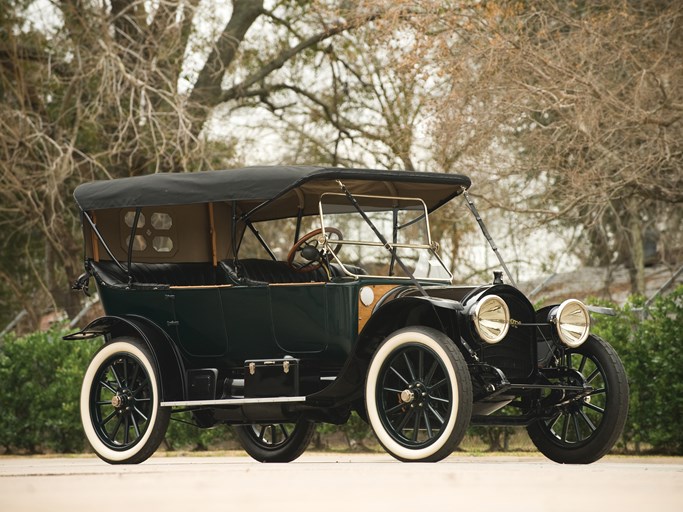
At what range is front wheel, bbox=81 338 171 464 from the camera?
27.5 ft

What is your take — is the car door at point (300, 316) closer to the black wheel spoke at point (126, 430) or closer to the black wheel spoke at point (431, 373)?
the black wheel spoke at point (431, 373)

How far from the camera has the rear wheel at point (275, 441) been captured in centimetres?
940

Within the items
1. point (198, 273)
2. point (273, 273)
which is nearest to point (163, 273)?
point (198, 273)

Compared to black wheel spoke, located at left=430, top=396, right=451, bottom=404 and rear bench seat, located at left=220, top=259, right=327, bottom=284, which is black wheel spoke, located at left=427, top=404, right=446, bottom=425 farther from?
rear bench seat, located at left=220, top=259, right=327, bottom=284

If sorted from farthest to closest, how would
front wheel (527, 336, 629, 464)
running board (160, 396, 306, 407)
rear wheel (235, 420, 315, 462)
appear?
rear wheel (235, 420, 315, 462)
running board (160, 396, 306, 407)
front wheel (527, 336, 629, 464)

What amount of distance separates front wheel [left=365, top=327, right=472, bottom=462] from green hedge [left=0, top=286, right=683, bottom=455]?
4427 millimetres

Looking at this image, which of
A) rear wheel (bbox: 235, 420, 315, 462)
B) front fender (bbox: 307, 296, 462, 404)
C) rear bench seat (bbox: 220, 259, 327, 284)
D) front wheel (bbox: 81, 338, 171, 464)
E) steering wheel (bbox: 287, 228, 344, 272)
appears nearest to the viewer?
front fender (bbox: 307, 296, 462, 404)

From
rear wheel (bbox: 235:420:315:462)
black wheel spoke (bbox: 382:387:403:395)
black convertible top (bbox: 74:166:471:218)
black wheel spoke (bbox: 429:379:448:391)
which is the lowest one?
rear wheel (bbox: 235:420:315:462)

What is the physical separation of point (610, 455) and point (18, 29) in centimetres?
979

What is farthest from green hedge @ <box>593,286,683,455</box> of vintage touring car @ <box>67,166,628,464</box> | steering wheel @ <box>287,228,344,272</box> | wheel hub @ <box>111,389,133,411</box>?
wheel hub @ <box>111,389,133,411</box>

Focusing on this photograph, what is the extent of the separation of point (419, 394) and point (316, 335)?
102 centimetres

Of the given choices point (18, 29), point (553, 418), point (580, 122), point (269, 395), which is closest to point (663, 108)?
point (580, 122)

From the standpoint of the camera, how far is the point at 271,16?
1852 cm

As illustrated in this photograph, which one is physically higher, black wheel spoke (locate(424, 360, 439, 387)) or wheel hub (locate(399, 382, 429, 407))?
black wheel spoke (locate(424, 360, 439, 387))
